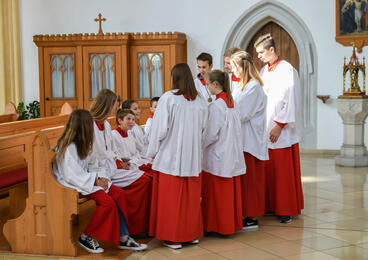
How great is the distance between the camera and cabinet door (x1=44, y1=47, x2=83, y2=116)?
10805 millimetres

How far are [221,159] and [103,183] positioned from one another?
106 cm

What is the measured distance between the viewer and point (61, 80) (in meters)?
10.9

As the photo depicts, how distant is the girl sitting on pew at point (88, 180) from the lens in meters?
4.21

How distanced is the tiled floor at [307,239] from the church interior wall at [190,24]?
366 centimetres

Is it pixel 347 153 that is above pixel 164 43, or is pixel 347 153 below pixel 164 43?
below

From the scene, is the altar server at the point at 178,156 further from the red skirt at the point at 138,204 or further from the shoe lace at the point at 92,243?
the shoe lace at the point at 92,243

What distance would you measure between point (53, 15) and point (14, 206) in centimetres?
690

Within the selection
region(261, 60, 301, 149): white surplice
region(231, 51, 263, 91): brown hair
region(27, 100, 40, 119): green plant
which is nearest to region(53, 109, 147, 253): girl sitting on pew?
region(231, 51, 263, 91): brown hair

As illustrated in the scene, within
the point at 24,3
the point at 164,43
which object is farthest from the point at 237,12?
the point at 24,3

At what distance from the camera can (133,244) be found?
14.6ft

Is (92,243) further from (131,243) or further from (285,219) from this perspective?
(285,219)

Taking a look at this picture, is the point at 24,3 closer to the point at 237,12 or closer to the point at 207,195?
the point at 237,12

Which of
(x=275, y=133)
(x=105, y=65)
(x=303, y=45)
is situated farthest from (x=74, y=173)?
(x=303, y=45)

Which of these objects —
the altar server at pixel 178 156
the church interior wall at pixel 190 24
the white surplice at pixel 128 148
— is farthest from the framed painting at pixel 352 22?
the altar server at pixel 178 156
